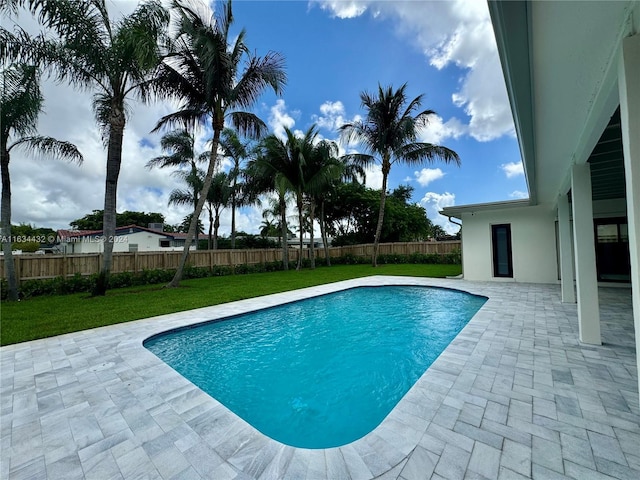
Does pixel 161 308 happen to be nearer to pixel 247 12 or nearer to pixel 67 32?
pixel 67 32

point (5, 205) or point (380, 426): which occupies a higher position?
point (5, 205)

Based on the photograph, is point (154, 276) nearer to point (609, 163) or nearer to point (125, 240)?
point (609, 163)

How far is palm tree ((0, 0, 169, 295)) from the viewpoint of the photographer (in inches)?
273

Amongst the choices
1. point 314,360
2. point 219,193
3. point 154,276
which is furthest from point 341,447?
point 219,193

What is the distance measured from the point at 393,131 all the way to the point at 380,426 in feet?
50.3

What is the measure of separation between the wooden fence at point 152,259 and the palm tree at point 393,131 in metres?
6.00

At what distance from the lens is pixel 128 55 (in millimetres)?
7477

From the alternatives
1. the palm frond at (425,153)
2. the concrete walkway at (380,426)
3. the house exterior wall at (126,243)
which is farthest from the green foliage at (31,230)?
the concrete walkway at (380,426)

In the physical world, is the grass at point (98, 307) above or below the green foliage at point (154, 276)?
below

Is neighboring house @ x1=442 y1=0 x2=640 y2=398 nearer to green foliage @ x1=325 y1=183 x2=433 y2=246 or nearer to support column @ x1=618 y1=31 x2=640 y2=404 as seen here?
support column @ x1=618 y1=31 x2=640 y2=404

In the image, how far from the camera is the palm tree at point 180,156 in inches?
657

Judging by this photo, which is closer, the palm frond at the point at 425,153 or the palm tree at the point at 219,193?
the palm frond at the point at 425,153

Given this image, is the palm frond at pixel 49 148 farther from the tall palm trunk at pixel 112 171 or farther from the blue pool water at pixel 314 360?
the blue pool water at pixel 314 360

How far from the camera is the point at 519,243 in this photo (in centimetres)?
1020
